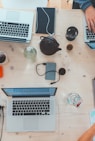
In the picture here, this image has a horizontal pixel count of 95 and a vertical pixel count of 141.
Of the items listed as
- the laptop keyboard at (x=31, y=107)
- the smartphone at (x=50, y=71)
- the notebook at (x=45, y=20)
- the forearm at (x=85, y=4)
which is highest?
the forearm at (x=85, y=4)

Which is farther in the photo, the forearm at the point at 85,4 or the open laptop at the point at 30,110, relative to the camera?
the forearm at the point at 85,4

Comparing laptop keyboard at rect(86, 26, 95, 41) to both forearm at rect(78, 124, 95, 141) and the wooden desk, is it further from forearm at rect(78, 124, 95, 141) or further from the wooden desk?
forearm at rect(78, 124, 95, 141)

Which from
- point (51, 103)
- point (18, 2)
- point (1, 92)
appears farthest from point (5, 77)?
point (18, 2)

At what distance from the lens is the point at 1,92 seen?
158 cm

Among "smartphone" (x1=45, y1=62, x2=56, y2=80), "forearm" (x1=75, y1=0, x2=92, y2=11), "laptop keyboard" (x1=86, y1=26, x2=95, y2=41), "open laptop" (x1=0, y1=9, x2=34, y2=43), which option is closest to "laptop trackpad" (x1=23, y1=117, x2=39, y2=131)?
"smartphone" (x1=45, y1=62, x2=56, y2=80)

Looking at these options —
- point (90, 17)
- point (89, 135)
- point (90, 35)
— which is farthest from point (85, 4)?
point (89, 135)

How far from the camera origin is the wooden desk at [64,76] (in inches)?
61.6

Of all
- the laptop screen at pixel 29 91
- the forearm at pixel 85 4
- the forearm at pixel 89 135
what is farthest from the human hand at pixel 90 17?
the forearm at pixel 89 135

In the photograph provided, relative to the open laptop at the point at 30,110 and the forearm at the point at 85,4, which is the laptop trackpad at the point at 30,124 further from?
the forearm at the point at 85,4

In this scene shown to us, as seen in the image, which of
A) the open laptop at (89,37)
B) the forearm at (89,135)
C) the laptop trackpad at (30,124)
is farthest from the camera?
the open laptop at (89,37)

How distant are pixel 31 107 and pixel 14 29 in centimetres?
49

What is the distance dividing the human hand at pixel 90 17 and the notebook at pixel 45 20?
0.22 metres

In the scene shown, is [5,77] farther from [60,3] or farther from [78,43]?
[60,3]

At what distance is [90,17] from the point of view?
1.71 meters
